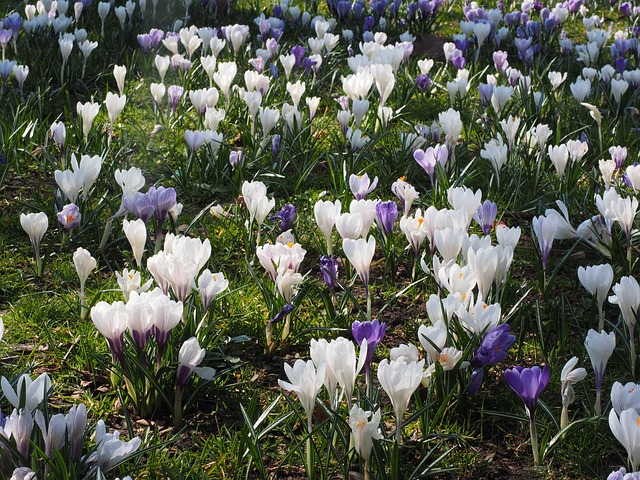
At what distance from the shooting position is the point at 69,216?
9.20ft

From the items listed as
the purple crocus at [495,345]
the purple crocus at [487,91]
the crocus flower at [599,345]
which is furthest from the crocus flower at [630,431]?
the purple crocus at [487,91]

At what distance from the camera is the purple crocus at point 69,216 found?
110 inches

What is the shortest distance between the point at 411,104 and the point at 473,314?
2949mm

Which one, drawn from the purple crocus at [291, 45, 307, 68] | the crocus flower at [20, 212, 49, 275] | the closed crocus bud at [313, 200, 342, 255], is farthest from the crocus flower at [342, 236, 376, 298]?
the purple crocus at [291, 45, 307, 68]

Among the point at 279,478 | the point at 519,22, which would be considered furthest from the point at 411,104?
the point at 279,478

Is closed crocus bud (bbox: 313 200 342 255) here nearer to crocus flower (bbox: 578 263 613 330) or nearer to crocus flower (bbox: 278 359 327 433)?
crocus flower (bbox: 578 263 613 330)

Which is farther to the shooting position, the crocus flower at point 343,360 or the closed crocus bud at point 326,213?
the closed crocus bud at point 326,213

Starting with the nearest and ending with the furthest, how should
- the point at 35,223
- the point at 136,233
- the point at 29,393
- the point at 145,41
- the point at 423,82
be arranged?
1. the point at 29,393
2. the point at 136,233
3. the point at 35,223
4. the point at 423,82
5. the point at 145,41

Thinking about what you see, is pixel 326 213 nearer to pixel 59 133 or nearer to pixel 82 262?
pixel 82 262

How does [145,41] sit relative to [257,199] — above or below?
below

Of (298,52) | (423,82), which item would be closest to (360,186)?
(423,82)

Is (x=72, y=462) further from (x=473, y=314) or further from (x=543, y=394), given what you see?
(x=543, y=394)

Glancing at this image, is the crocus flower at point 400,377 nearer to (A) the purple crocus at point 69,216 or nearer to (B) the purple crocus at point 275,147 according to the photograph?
(A) the purple crocus at point 69,216

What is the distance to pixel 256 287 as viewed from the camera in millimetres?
2873
